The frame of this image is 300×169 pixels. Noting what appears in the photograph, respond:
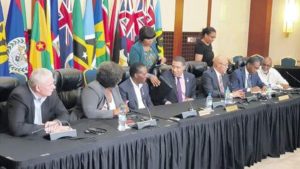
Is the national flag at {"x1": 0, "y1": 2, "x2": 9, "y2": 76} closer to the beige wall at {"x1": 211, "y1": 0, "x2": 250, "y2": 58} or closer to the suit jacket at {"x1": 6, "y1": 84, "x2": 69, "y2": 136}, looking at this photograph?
the suit jacket at {"x1": 6, "y1": 84, "x2": 69, "y2": 136}

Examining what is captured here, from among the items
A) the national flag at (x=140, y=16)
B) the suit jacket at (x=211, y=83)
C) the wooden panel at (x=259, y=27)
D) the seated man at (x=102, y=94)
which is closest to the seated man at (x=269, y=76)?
the suit jacket at (x=211, y=83)

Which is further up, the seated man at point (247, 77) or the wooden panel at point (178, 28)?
the wooden panel at point (178, 28)

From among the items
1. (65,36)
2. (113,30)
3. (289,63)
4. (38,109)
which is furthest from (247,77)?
(289,63)

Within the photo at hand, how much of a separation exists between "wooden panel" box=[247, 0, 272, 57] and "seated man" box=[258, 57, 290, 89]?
3.08 meters

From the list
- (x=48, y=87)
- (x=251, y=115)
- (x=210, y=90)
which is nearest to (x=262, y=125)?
(x=251, y=115)

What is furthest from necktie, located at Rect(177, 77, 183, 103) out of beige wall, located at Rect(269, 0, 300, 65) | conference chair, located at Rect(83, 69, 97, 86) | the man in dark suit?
beige wall, located at Rect(269, 0, 300, 65)

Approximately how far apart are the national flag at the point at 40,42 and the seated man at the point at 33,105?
5.21 feet

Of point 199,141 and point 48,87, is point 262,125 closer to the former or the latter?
point 199,141

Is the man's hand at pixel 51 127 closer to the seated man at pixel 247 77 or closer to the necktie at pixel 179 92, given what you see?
the necktie at pixel 179 92

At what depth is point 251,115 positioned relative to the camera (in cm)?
350

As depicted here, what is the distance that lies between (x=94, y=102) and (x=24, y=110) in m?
0.58

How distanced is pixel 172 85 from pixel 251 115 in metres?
0.87

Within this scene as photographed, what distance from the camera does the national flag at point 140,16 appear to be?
5238 mm

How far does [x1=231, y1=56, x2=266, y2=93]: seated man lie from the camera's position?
4.61m
